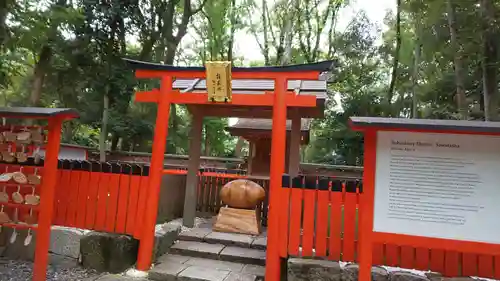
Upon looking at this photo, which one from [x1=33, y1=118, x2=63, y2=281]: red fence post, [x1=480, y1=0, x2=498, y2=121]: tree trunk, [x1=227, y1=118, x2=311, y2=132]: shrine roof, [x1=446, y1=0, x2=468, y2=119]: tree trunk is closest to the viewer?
[x1=33, y1=118, x2=63, y2=281]: red fence post

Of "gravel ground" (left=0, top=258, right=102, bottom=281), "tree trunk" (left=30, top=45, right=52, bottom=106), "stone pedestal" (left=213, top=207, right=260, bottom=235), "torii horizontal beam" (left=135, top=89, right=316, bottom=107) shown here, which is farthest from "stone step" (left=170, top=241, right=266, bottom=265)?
"tree trunk" (left=30, top=45, right=52, bottom=106)

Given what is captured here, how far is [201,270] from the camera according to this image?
183 inches

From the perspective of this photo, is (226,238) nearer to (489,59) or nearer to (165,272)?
(165,272)

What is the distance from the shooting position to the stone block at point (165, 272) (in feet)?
14.6

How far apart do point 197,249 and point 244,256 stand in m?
0.79

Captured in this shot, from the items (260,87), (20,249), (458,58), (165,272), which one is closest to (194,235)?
(165,272)

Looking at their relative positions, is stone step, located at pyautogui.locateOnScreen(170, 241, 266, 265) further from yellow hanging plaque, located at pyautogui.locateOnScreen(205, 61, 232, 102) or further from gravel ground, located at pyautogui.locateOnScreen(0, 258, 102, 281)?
yellow hanging plaque, located at pyautogui.locateOnScreen(205, 61, 232, 102)

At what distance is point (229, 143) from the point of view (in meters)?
22.7

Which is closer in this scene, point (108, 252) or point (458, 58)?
point (108, 252)

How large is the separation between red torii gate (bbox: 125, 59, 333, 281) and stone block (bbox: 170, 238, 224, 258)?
0.66 metres

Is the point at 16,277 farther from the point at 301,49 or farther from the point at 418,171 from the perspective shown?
the point at 301,49

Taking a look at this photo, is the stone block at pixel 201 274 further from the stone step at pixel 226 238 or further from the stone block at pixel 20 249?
the stone block at pixel 20 249

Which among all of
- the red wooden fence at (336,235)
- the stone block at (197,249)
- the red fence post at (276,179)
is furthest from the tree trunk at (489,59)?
the stone block at (197,249)

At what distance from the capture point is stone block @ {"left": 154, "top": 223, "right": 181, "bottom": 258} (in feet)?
16.5
